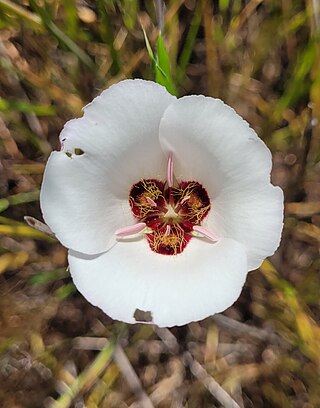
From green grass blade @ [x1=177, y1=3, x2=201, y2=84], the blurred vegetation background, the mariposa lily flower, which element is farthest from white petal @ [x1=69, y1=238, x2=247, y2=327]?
green grass blade @ [x1=177, y1=3, x2=201, y2=84]

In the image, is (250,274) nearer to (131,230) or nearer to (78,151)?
(131,230)

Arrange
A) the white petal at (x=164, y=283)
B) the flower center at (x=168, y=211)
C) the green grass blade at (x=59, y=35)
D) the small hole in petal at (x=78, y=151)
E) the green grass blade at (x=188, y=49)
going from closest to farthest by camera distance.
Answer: the white petal at (x=164, y=283), the small hole in petal at (x=78, y=151), the flower center at (x=168, y=211), the green grass blade at (x=59, y=35), the green grass blade at (x=188, y=49)

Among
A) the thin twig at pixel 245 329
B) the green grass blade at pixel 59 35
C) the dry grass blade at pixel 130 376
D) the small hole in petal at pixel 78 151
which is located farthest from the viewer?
the thin twig at pixel 245 329

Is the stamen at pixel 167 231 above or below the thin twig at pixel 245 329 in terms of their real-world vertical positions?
above

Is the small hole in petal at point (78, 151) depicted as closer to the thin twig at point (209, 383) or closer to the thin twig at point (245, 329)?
the thin twig at point (245, 329)

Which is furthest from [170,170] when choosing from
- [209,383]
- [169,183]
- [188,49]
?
[209,383]

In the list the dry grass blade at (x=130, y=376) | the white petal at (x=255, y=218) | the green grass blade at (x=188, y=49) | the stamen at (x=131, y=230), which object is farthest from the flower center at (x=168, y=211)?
the dry grass blade at (x=130, y=376)
